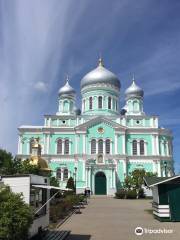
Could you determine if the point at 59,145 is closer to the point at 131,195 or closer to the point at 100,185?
the point at 100,185

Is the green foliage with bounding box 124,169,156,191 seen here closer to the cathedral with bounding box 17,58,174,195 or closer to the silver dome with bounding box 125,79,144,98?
the cathedral with bounding box 17,58,174,195

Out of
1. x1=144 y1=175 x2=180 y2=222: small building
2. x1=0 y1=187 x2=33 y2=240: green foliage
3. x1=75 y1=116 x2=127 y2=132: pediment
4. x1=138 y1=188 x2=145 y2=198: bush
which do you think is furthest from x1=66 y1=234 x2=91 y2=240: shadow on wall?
x1=75 y1=116 x2=127 y2=132: pediment

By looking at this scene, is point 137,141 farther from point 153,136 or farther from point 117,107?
point 117,107

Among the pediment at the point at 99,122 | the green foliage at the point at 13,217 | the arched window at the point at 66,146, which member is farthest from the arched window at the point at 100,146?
the green foliage at the point at 13,217

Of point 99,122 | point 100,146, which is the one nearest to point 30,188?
point 100,146

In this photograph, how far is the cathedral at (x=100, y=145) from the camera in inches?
1914

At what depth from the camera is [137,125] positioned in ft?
174

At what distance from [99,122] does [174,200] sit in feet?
110

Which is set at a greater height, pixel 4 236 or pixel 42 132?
pixel 42 132

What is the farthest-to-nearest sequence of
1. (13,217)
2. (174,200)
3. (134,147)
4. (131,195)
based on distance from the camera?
(134,147) < (131,195) < (174,200) < (13,217)

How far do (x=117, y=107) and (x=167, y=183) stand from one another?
3888cm

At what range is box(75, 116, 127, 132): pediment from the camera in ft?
167

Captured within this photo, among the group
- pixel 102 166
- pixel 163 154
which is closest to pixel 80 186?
pixel 102 166

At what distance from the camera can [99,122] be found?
51625 mm
